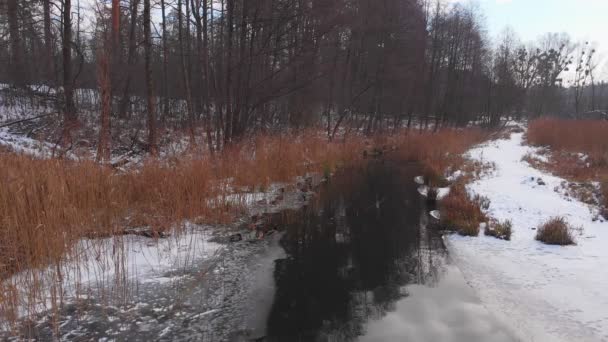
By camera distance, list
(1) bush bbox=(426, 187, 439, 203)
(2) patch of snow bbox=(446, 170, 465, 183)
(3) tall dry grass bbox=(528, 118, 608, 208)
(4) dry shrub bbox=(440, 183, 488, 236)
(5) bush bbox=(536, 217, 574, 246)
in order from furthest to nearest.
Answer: (2) patch of snow bbox=(446, 170, 465, 183) < (3) tall dry grass bbox=(528, 118, 608, 208) < (1) bush bbox=(426, 187, 439, 203) < (4) dry shrub bbox=(440, 183, 488, 236) < (5) bush bbox=(536, 217, 574, 246)

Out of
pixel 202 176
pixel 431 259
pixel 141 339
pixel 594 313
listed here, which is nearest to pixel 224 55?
pixel 202 176

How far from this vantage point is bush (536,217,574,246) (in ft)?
17.5

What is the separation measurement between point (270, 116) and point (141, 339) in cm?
1597

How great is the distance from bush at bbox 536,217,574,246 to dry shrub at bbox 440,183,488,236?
0.88 meters

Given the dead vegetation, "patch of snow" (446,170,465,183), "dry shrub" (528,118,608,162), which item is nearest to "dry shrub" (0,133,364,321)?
"patch of snow" (446,170,465,183)

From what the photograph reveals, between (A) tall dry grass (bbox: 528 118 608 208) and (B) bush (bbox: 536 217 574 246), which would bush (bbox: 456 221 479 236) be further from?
(A) tall dry grass (bbox: 528 118 608 208)

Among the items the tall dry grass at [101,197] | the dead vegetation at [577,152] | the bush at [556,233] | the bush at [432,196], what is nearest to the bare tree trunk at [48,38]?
the tall dry grass at [101,197]

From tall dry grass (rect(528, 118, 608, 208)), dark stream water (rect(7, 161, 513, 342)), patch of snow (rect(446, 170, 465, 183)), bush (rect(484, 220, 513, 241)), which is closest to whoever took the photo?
dark stream water (rect(7, 161, 513, 342))

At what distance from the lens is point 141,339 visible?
3154 millimetres

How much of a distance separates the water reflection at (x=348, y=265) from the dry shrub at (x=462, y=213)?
38 centimetres

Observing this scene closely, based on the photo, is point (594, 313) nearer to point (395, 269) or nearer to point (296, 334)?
point (395, 269)

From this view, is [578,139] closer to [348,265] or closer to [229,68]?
[229,68]

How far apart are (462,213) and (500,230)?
1034 millimetres

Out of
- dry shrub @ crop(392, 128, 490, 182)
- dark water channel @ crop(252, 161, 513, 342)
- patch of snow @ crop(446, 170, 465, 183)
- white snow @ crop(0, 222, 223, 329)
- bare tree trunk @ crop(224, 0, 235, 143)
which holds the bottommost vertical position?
dark water channel @ crop(252, 161, 513, 342)
